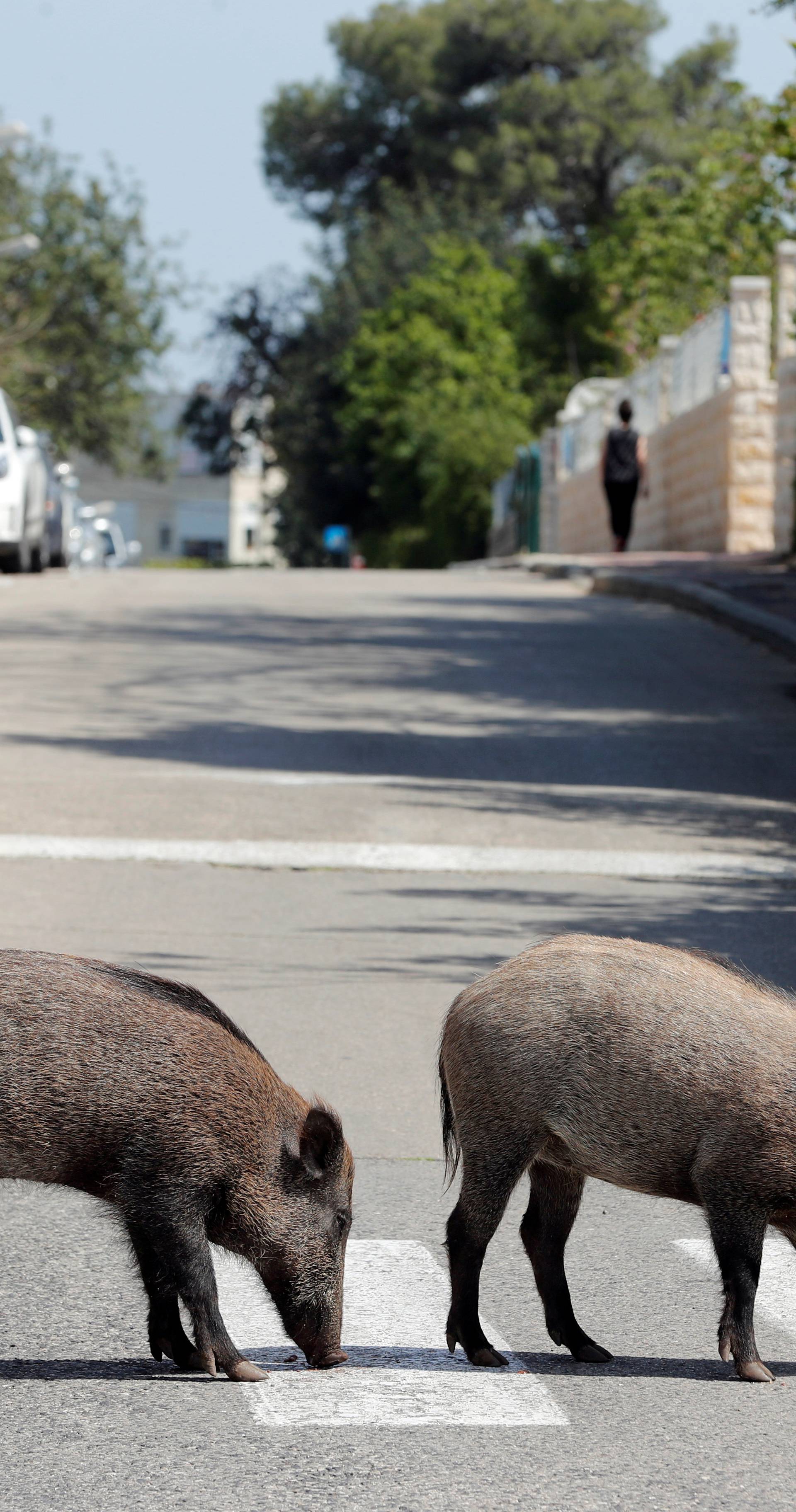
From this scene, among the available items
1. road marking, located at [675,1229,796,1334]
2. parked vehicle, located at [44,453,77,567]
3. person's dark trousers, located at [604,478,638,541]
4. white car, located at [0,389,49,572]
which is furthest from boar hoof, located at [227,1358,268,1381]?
person's dark trousers, located at [604,478,638,541]

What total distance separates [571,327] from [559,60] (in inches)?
603

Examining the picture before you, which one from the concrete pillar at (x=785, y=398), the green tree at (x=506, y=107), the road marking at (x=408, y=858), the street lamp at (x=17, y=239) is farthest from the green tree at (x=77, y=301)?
the road marking at (x=408, y=858)

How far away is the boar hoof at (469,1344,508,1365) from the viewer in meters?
3.96

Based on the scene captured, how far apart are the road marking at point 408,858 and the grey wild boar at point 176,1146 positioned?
17.8ft

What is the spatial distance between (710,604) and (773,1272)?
14.8 m

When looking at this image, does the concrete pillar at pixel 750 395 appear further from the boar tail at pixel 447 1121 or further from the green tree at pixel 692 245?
the boar tail at pixel 447 1121

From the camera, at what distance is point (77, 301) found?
56.4 meters

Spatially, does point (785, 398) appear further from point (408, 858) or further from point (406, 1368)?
point (406, 1368)

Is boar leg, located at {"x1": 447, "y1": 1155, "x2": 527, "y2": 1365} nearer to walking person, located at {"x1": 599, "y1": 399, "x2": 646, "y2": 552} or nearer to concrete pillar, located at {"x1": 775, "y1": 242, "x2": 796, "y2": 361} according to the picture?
concrete pillar, located at {"x1": 775, "y1": 242, "x2": 796, "y2": 361}

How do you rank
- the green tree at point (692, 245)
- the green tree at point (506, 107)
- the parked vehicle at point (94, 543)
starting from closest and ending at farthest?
1. the parked vehicle at point (94, 543)
2. the green tree at point (692, 245)
3. the green tree at point (506, 107)

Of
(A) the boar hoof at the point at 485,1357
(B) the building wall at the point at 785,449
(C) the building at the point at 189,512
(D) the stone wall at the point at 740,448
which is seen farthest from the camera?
(C) the building at the point at 189,512

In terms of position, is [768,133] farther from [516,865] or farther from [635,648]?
[516,865]

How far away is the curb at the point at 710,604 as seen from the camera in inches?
669

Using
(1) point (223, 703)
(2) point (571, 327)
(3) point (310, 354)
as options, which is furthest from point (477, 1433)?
(3) point (310, 354)
